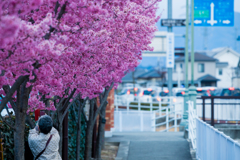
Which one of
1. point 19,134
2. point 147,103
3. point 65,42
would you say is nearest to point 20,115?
point 19,134

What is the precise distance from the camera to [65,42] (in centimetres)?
411

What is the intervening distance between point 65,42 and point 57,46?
3.09 ft

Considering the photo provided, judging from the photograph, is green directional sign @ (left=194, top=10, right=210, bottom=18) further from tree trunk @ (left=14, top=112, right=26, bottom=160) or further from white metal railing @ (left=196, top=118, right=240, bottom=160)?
tree trunk @ (left=14, top=112, right=26, bottom=160)

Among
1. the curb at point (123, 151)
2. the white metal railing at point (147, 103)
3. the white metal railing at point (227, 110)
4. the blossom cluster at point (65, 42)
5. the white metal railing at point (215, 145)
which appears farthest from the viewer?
the white metal railing at point (147, 103)

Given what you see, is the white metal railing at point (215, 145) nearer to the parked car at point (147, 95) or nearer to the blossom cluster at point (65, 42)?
the blossom cluster at point (65, 42)

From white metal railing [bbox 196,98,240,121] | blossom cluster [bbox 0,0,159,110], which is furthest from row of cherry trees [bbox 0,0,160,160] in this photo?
white metal railing [bbox 196,98,240,121]

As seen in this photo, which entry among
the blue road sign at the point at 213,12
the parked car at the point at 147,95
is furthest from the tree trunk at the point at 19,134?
the parked car at the point at 147,95

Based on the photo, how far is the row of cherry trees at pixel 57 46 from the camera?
2.99 metres

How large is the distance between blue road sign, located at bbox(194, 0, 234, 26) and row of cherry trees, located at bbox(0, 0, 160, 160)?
11546 millimetres

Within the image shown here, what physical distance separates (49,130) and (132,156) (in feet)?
20.0

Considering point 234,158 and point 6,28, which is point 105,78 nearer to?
point 234,158

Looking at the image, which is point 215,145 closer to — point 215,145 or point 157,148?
point 215,145

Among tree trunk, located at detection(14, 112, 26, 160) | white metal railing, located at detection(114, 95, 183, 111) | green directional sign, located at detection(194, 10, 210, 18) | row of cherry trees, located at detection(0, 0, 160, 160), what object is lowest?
white metal railing, located at detection(114, 95, 183, 111)

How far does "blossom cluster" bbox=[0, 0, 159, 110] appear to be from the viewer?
9.78 feet
